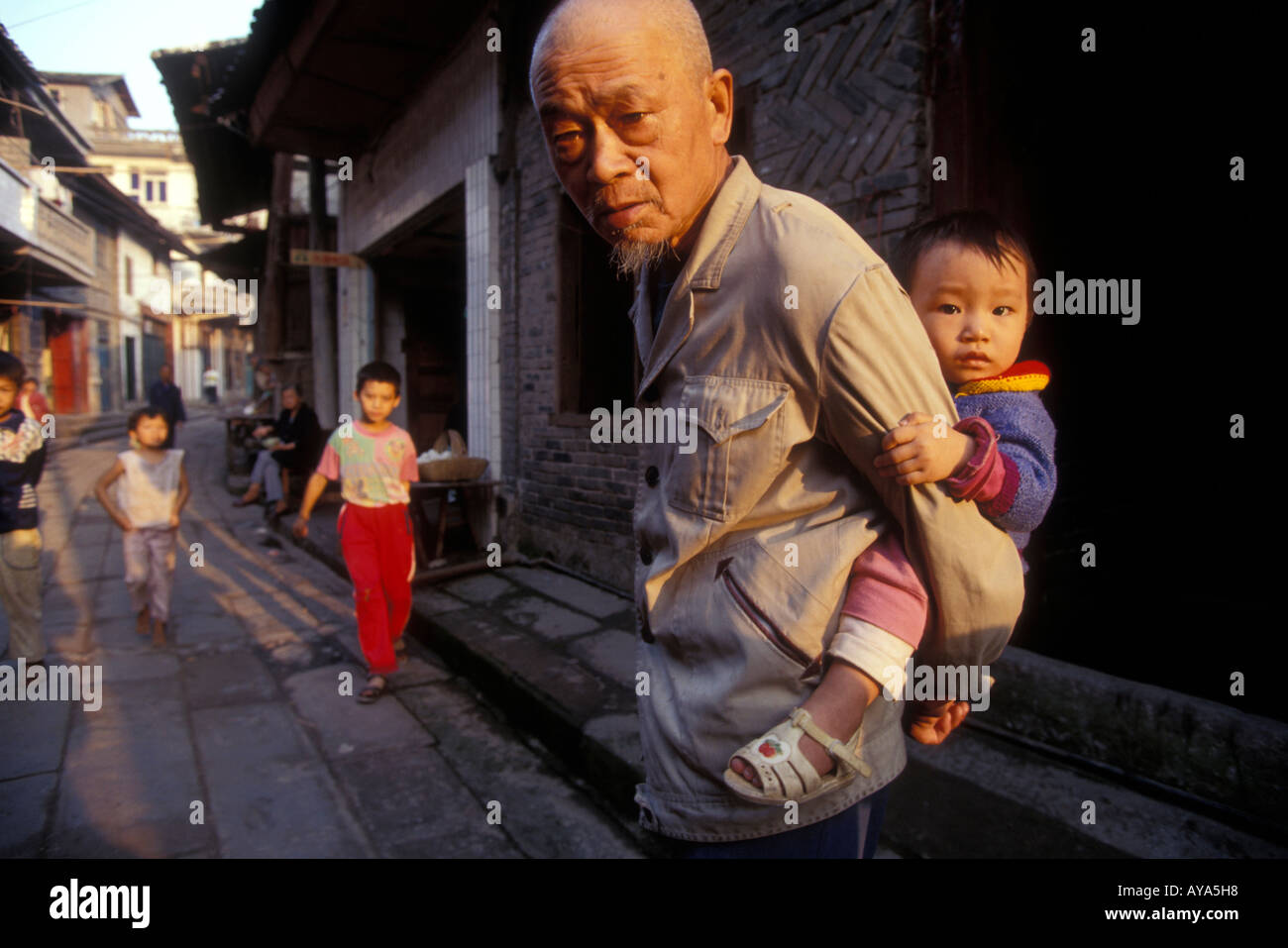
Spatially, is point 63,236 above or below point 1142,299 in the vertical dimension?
above

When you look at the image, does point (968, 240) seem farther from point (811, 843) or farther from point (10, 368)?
point (10, 368)

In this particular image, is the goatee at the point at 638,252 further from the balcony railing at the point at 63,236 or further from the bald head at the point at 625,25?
the balcony railing at the point at 63,236

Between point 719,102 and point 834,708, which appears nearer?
point 834,708

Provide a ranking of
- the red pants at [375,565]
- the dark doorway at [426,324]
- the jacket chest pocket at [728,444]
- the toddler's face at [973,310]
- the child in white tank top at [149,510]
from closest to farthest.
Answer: the jacket chest pocket at [728,444] → the toddler's face at [973,310] → the red pants at [375,565] → the child in white tank top at [149,510] → the dark doorway at [426,324]

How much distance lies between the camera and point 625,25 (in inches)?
39.4

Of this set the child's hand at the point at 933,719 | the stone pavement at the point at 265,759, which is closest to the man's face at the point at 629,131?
the child's hand at the point at 933,719

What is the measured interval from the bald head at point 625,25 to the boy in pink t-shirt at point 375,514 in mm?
3572

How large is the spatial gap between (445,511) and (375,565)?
80.3 inches

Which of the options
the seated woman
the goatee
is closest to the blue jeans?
the goatee

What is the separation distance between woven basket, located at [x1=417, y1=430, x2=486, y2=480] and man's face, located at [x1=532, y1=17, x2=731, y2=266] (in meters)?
5.36

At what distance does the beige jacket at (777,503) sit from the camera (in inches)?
36.7

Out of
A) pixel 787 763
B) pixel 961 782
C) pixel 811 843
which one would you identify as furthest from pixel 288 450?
pixel 787 763
